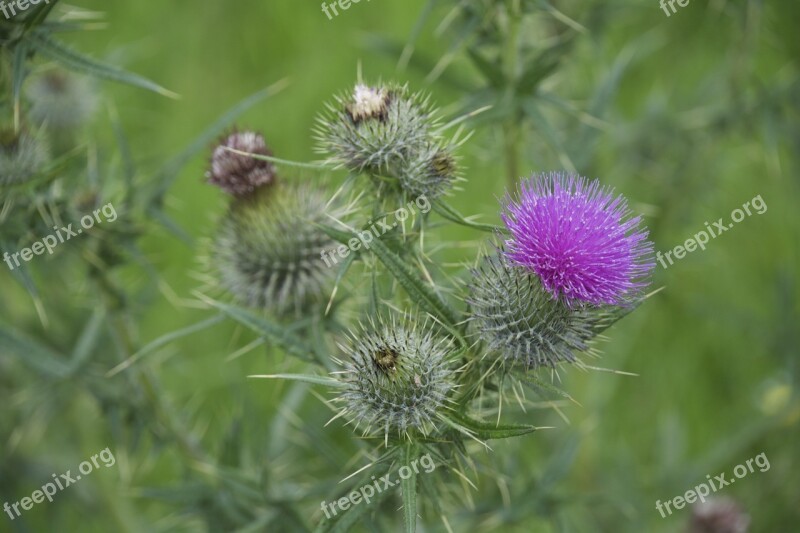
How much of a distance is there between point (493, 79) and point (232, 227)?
1.27 m

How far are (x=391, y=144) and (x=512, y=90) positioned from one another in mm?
932

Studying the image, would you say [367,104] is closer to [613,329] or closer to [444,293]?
[444,293]

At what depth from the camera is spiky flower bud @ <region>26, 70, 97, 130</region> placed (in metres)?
4.57

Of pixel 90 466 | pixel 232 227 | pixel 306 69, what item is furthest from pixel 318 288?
pixel 306 69

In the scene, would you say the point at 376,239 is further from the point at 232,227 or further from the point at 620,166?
the point at 620,166

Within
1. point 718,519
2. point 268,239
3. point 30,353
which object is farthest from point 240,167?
point 718,519

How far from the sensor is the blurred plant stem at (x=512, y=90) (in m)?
3.35

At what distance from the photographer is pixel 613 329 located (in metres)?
4.98

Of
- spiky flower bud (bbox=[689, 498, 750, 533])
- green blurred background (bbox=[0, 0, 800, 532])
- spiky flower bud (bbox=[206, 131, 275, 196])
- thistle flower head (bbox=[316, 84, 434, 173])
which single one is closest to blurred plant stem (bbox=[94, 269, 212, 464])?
green blurred background (bbox=[0, 0, 800, 532])

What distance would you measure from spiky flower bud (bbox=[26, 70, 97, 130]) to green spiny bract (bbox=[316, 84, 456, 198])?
2.46 metres

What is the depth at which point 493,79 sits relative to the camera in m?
3.44

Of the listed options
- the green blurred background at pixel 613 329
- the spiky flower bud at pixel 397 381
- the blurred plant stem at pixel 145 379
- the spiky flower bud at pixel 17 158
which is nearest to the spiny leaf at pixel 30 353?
the blurred plant stem at pixel 145 379

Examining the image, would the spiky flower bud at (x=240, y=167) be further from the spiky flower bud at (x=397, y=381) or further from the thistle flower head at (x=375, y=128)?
the spiky flower bud at (x=397, y=381)

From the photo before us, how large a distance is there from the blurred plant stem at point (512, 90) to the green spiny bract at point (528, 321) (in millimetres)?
825
